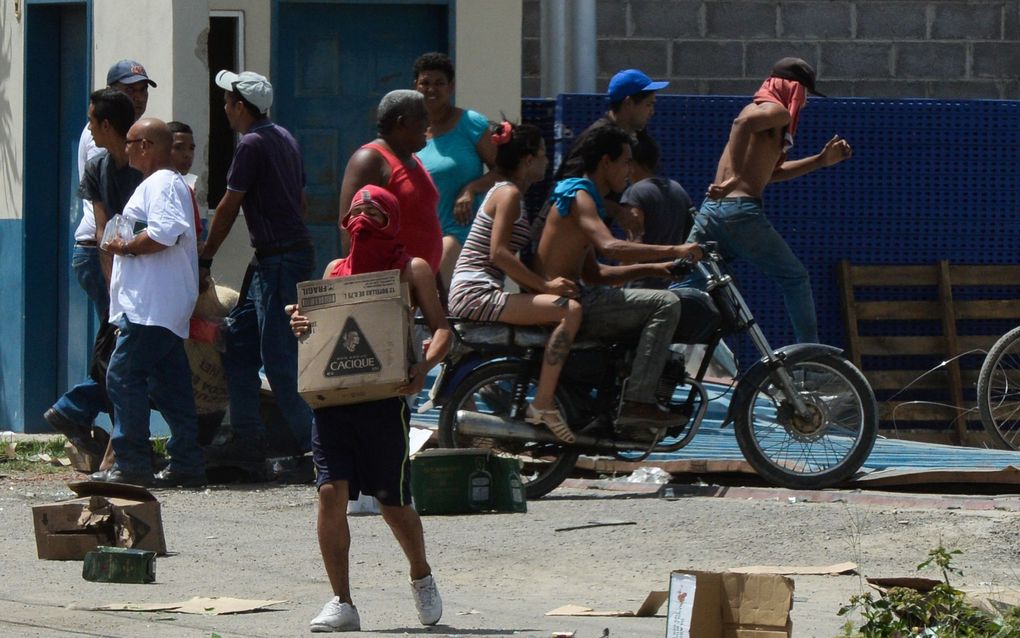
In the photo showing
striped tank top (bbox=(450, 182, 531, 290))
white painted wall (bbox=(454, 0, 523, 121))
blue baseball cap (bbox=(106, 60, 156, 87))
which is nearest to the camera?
striped tank top (bbox=(450, 182, 531, 290))

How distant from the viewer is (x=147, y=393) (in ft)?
30.6

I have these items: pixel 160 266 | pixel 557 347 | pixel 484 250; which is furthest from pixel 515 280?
pixel 160 266

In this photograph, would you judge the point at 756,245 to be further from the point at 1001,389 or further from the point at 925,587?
the point at 925,587

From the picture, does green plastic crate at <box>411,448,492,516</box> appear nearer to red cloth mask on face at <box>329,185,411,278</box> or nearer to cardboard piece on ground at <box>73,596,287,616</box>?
cardboard piece on ground at <box>73,596,287,616</box>

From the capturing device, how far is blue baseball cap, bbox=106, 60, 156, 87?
10125mm

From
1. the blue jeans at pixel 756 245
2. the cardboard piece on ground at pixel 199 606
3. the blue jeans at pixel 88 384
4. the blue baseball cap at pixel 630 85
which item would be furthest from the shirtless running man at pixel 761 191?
Answer: the cardboard piece on ground at pixel 199 606

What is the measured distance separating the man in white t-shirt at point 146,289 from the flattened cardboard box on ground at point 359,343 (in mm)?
3160

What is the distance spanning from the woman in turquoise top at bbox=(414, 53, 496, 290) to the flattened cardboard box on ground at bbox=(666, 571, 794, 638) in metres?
4.97

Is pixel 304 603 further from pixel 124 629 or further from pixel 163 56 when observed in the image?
pixel 163 56

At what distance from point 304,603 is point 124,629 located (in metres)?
0.79

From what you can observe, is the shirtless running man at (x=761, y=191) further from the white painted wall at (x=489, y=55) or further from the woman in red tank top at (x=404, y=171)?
the white painted wall at (x=489, y=55)

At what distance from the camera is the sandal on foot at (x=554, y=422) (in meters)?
8.61

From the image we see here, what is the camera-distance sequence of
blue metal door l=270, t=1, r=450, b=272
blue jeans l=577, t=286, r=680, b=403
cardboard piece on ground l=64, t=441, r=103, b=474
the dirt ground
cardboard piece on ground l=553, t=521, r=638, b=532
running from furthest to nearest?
blue metal door l=270, t=1, r=450, b=272 < cardboard piece on ground l=64, t=441, r=103, b=474 < blue jeans l=577, t=286, r=680, b=403 < cardboard piece on ground l=553, t=521, r=638, b=532 < the dirt ground

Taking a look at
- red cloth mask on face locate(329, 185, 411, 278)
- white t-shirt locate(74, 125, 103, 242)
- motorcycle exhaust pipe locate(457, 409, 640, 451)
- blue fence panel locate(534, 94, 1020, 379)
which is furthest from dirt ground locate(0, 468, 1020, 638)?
blue fence panel locate(534, 94, 1020, 379)
